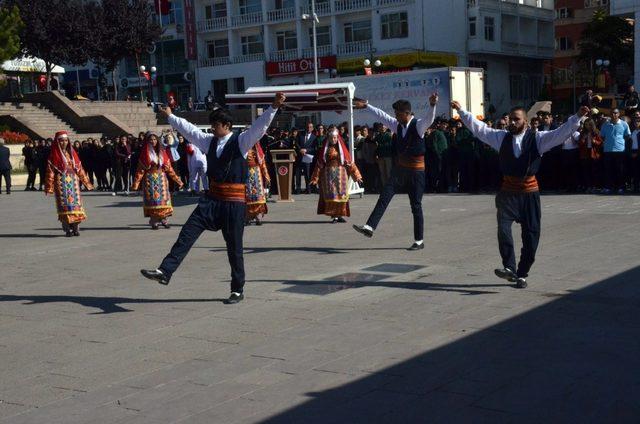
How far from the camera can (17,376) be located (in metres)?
6.38

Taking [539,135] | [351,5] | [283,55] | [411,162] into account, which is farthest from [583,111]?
[283,55]

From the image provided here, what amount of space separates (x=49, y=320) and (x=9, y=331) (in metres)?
0.43

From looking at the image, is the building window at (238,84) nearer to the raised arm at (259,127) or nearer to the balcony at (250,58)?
the balcony at (250,58)

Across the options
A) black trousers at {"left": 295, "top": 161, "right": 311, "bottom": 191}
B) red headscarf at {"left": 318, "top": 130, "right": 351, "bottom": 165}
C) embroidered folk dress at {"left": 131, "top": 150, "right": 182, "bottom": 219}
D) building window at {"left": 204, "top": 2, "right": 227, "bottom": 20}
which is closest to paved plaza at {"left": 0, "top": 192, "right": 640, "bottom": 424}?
red headscarf at {"left": 318, "top": 130, "right": 351, "bottom": 165}

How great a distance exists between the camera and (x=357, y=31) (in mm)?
53781

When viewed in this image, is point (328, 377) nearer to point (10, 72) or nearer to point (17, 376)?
point (17, 376)

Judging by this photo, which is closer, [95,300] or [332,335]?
[332,335]

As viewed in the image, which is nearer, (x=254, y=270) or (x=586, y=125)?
(x=254, y=270)

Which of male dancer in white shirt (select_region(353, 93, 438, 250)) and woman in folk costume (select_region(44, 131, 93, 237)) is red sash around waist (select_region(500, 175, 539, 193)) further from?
woman in folk costume (select_region(44, 131, 93, 237))

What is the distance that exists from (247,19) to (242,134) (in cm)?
5184

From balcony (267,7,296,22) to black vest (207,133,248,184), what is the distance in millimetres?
49044

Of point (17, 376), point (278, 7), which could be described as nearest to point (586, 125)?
point (17, 376)

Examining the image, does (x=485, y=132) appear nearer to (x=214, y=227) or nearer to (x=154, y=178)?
(x=214, y=227)

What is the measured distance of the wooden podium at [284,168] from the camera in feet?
64.2
